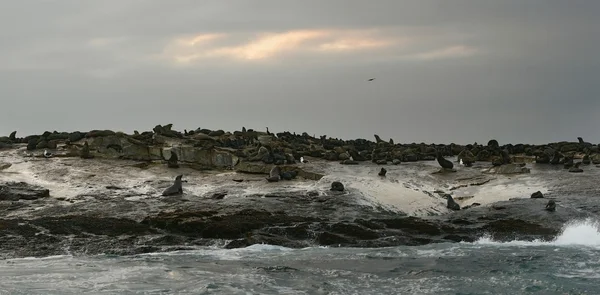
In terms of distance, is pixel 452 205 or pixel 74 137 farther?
pixel 74 137

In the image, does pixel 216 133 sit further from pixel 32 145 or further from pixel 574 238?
pixel 574 238

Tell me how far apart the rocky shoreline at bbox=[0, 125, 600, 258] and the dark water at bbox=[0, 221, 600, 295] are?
1.55 meters

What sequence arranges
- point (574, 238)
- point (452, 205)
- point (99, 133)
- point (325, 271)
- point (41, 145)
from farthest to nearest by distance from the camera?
point (99, 133), point (41, 145), point (452, 205), point (574, 238), point (325, 271)

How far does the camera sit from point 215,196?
24844 mm

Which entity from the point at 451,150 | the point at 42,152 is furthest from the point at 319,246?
the point at 451,150

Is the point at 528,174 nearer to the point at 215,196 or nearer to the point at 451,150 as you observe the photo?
the point at 451,150

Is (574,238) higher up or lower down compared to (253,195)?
lower down

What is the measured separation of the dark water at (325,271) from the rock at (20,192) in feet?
29.2

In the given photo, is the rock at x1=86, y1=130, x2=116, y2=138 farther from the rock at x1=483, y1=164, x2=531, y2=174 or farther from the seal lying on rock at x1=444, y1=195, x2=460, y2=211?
the rock at x1=483, y1=164, x2=531, y2=174

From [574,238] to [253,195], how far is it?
39.8 feet

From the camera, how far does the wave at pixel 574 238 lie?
18.2 metres

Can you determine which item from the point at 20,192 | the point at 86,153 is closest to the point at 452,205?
the point at 20,192

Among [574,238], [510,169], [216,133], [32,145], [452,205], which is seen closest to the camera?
[574,238]

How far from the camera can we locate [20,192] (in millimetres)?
24641
